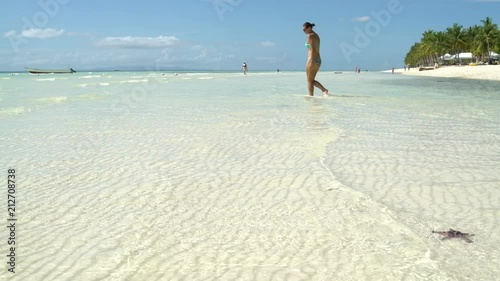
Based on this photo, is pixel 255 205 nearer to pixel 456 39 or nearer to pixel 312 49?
pixel 312 49

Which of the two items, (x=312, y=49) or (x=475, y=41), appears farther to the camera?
(x=475, y=41)

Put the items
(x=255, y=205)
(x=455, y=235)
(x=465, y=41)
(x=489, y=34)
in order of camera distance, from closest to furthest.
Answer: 1. (x=455, y=235)
2. (x=255, y=205)
3. (x=489, y=34)
4. (x=465, y=41)

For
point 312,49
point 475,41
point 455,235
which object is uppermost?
point 475,41

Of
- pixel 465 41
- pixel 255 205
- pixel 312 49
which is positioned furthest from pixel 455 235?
pixel 465 41

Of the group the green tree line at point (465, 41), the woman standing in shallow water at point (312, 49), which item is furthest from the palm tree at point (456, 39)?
the woman standing in shallow water at point (312, 49)

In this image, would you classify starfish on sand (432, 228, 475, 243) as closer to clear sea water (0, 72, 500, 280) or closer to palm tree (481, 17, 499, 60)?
clear sea water (0, 72, 500, 280)

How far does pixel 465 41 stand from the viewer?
9944 cm

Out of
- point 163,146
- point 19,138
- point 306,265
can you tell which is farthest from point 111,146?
point 306,265

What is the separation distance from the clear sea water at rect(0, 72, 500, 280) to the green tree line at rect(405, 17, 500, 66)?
307ft

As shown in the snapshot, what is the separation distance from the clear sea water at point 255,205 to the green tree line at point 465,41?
307 feet

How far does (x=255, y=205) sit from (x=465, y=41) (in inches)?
4385

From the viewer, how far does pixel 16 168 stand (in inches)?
192

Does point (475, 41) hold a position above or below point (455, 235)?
above

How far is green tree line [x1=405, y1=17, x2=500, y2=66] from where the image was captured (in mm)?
86375
